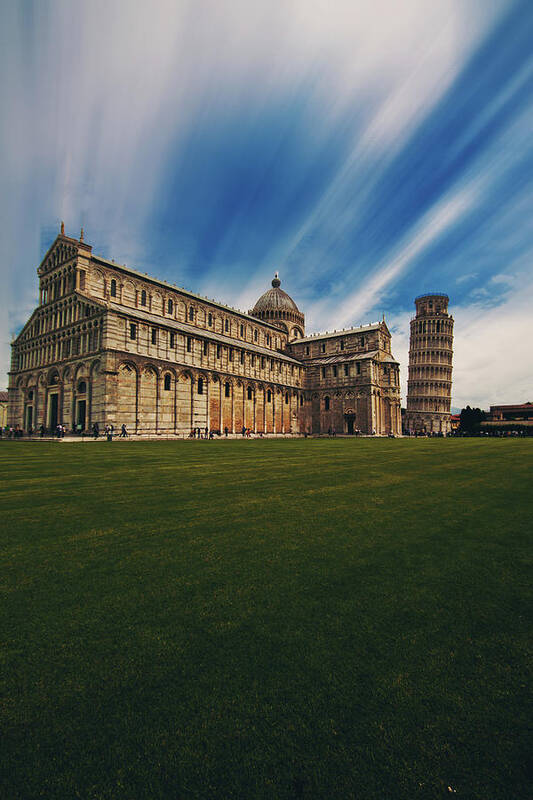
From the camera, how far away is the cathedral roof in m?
75.1

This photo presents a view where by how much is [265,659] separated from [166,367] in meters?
40.0

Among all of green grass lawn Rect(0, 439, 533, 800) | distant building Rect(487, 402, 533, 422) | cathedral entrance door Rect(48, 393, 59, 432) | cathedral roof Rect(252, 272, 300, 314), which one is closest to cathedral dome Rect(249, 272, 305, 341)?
cathedral roof Rect(252, 272, 300, 314)

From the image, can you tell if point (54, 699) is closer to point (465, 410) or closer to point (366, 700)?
point (366, 700)

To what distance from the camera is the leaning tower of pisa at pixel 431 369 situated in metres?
100

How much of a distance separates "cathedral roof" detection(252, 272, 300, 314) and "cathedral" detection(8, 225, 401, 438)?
8512 millimetres

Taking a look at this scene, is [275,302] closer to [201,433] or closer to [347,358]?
[347,358]

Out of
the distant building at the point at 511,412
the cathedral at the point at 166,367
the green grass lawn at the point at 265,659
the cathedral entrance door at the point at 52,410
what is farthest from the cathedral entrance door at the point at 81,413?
the distant building at the point at 511,412

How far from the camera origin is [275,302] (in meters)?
75.6

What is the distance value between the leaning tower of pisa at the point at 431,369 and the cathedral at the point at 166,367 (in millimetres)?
42478

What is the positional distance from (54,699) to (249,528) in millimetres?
3633

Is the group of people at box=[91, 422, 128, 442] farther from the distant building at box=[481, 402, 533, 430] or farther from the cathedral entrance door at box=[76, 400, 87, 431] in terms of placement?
the distant building at box=[481, 402, 533, 430]

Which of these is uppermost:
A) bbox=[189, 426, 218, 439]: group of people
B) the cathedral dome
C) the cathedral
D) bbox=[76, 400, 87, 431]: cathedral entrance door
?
the cathedral dome

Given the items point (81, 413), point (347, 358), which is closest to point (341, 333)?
point (347, 358)

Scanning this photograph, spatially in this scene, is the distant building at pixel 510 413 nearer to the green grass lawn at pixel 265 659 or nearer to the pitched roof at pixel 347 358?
the pitched roof at pixel 347 358
